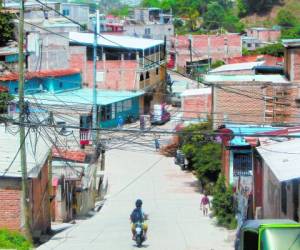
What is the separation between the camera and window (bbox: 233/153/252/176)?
23.6 meters

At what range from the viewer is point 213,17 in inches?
4097

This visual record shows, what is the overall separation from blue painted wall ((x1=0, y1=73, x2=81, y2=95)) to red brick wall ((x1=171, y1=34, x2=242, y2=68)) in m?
27.8

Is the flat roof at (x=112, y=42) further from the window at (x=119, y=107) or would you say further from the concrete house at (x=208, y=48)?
the concrete house at (x=208, y=48)

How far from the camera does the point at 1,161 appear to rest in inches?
736

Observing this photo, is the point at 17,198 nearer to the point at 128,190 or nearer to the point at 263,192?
the point at 263,192

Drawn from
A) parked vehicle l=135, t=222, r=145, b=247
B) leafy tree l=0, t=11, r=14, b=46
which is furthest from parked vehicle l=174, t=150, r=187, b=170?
parked vehicle l=135, t=222, r=145, b=247

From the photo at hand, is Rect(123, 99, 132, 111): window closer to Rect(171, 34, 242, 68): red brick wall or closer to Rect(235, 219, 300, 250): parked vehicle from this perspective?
Rect(171, 34, 242, 68): red brick wall

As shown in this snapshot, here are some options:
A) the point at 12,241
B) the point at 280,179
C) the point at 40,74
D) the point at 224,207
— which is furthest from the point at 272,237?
the point at 40,74

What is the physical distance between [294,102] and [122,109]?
1584 cm

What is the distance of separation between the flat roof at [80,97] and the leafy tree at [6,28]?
4.00m

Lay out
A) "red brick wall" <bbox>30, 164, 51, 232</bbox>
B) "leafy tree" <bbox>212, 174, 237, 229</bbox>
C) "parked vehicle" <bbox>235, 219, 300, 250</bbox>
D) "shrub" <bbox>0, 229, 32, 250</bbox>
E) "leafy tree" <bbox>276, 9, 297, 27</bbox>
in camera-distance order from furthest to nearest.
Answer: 1. "leafy tree" <bbox>276, 9, 297, 27</bbox>
2. "leafy tree" <bbox>212, 174, 237, 229</bbox>
3. "red brick wall" <bbox>30, 164, 51, 232</bbox>
4. "shrub" <bbox>0, 229, 32, 250</bbox>
5. "parked vehicle" <bbox>235, 219, 300, 250</bbox>

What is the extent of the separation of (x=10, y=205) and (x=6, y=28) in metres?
25.1

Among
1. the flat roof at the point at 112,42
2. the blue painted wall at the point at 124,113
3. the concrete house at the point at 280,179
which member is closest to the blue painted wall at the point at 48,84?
the blue painted wall at the point at 124,113

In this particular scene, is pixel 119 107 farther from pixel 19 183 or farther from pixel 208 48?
pixel 208 48
